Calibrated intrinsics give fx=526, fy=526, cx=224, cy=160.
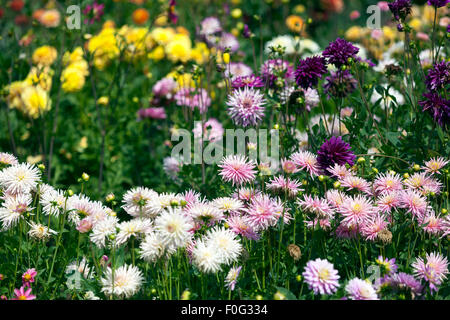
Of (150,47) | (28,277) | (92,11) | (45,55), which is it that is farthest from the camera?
(150,47)

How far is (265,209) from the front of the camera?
195 centimetres

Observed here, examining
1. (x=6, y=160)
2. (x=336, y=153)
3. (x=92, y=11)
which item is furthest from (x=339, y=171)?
(x=92, y=11)

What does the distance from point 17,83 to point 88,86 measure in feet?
3.14

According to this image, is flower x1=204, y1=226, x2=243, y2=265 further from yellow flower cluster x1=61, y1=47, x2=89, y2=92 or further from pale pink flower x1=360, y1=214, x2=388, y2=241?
yellow flower cluster x1=61, y1=47, x2=89, y2=92

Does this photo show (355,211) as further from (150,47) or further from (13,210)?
(150,47)

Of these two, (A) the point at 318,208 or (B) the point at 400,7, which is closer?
(A) the point at 318,208

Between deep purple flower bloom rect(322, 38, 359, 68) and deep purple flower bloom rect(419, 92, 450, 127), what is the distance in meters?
0.37

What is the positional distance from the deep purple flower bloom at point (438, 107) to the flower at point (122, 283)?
140 centimetres

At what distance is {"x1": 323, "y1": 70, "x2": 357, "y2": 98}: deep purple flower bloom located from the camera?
2.66 metres

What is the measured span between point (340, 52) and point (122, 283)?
1371 millimetres

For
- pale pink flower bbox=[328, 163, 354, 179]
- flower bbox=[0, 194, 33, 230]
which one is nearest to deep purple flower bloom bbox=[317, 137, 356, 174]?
pale pink flower bbox=[328, 163, 354, 179]

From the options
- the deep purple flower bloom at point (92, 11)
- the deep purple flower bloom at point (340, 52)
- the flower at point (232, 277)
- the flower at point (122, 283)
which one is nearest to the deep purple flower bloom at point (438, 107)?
the deep purple flower bloom at point (340, 52)

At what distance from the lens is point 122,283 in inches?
71.9
